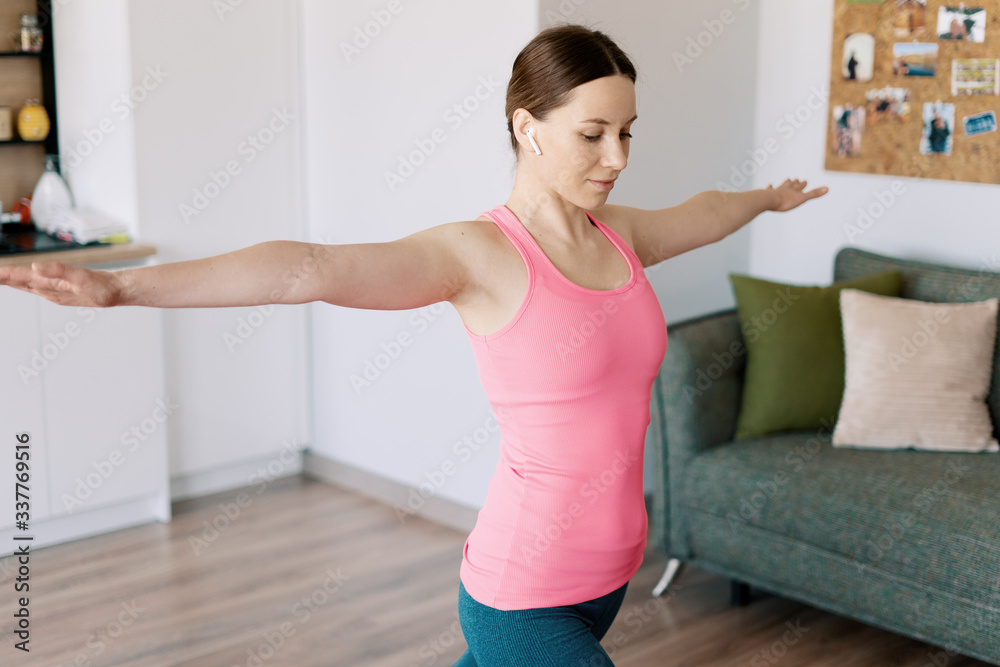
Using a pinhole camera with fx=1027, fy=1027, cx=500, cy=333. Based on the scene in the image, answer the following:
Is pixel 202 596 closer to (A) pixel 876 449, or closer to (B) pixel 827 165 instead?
(A) pixel 876 449

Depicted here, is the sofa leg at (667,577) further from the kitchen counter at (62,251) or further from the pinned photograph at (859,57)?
Result: the kitchen counter at (62,251)

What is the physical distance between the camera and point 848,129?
352cm

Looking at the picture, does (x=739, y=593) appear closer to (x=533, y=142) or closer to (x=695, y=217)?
(x=695, y=217)

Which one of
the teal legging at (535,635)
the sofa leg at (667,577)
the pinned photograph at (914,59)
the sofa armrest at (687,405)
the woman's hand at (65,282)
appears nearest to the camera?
the woman's hand at (65,282)

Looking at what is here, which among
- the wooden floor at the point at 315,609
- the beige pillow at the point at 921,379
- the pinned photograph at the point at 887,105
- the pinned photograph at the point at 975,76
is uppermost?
the pinned photograph at the point at 975,76

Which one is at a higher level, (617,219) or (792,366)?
(617,219)

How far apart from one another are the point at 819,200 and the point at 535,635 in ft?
8.93

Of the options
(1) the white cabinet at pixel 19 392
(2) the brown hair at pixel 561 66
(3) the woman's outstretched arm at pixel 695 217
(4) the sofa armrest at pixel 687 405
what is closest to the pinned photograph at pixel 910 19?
(4) the sofa armrest at pixel 687 405

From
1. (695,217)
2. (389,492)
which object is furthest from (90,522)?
(695,217)

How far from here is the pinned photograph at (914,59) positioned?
3264mm

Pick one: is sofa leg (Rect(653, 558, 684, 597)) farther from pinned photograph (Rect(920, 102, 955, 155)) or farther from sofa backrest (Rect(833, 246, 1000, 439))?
pinned photograph (Rect(920, 102, 955, 155))

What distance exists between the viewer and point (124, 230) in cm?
348

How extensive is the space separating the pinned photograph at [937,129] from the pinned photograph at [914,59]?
0.36 ft

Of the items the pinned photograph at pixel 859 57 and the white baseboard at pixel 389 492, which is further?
the white baseboard at pixel 389 492
